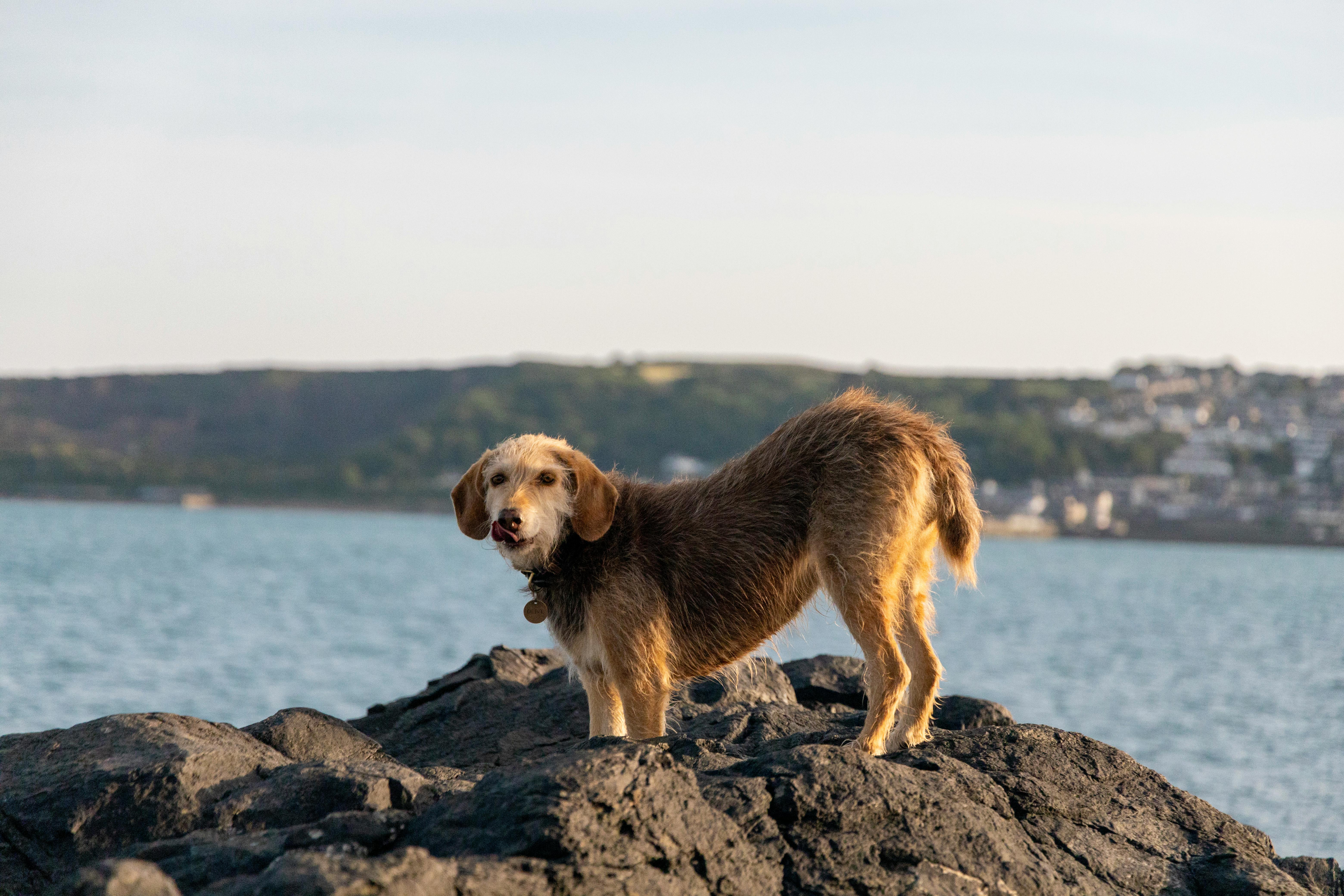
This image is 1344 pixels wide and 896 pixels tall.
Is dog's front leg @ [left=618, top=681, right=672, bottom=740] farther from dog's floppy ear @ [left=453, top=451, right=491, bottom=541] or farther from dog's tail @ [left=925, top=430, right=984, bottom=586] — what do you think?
dog's tail @ [left=925, top=430, right=984, bottom=586]

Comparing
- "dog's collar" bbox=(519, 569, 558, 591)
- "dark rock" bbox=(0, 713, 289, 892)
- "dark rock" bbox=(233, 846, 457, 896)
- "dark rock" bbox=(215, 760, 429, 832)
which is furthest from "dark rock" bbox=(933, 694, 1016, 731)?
"dark rock" bbox=(233, 846, 457, 896)

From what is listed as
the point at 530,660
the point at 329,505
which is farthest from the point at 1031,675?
the point at 329,505

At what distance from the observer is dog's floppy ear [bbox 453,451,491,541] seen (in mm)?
7723

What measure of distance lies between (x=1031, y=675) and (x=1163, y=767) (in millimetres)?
16804

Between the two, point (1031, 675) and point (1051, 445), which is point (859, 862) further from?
point (1051, 445)


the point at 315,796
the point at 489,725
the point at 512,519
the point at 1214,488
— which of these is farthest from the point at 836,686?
the point at 1214,488

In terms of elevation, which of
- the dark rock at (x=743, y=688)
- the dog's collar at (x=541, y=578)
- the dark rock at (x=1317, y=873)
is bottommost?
the dark rock at (x=1317, y=873)

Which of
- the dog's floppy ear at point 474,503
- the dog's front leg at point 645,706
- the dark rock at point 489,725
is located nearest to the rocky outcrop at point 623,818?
the dark rock at point 489,725

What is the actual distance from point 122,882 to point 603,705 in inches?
148

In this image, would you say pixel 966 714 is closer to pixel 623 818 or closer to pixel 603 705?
pixel 603 705

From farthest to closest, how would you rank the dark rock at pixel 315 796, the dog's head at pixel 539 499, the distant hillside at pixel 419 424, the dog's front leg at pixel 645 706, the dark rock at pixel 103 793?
the distant hillside at pixel 419 424 < the dog's front leg at pixel 645 706 < the dog's head at pixel 539 499 < the dark rock at pixel 103 793 < the dark rock at pixel 315 796

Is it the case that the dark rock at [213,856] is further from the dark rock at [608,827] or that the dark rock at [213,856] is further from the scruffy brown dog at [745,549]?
the scruffy brown dog at [745,549]

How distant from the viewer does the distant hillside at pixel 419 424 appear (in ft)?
419

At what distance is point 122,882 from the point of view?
4062mm
